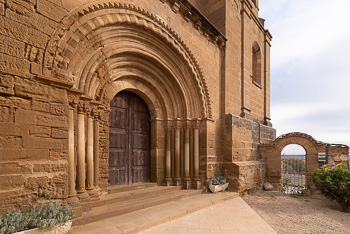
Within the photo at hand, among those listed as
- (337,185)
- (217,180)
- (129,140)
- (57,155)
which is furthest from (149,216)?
(337,185)

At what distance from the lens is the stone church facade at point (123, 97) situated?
2.53 m

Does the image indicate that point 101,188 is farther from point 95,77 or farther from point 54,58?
point 54,58

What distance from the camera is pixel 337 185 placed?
229 inches

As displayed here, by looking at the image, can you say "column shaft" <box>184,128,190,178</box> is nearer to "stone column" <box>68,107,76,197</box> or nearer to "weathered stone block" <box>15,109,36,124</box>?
"stone column" <box>68,107,76,197</box>

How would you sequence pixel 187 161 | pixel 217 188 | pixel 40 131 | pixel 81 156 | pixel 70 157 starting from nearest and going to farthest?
pixel 40 131 < pixel 70 157 < pixel 81 156 < pixel 217 188 < pixel 187 161

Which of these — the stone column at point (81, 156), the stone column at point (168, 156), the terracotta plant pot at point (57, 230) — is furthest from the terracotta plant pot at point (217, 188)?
the terracotta plant pot at point (57, 230)

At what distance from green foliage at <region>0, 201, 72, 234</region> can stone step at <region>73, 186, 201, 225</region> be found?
598 millimetres

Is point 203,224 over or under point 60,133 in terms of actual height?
under

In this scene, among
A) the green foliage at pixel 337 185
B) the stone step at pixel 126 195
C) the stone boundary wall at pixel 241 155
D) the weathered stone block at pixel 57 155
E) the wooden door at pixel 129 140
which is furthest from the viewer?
the stone boundary wall at pixel 241 155

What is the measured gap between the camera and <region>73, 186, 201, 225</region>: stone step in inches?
130

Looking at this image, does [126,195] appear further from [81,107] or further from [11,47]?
[11,47]

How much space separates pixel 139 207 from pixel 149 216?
1.42 ft

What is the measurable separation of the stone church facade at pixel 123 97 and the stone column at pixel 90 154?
0.8 inches

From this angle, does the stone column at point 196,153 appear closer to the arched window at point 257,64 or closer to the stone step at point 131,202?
the stone step at point 131,202
